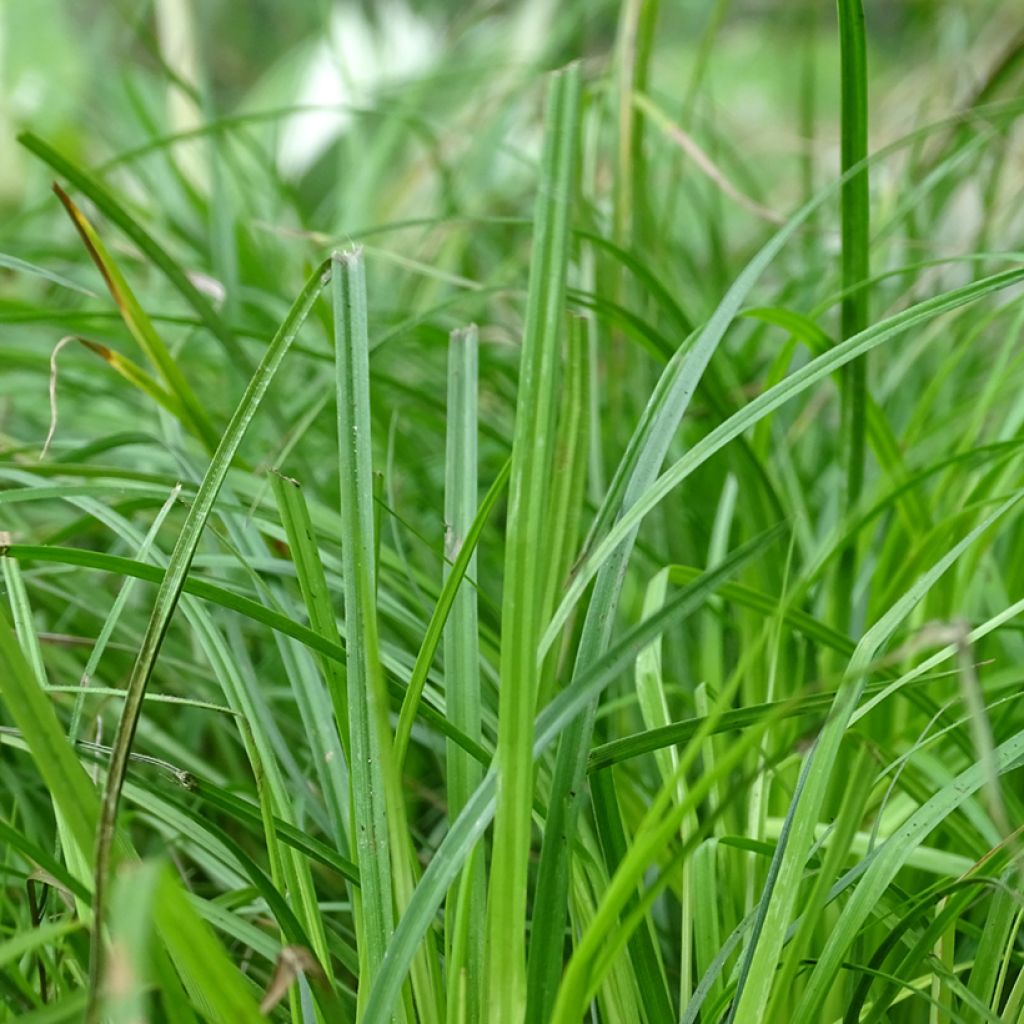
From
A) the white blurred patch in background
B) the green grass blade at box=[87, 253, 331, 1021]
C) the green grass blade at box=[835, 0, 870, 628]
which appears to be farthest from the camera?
the white blurred patch in background

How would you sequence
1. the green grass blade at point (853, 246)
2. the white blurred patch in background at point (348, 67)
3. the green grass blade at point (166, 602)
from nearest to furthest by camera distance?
the green grass blade at point (166, 602) → the green grass blade at point (853, 246) → the white blurred patch in background at point (348, 67)

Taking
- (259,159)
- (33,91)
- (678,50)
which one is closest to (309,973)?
(259,159)

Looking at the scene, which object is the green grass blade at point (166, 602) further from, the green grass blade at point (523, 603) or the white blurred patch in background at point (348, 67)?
the white blurred patch in background at point (348, 67)

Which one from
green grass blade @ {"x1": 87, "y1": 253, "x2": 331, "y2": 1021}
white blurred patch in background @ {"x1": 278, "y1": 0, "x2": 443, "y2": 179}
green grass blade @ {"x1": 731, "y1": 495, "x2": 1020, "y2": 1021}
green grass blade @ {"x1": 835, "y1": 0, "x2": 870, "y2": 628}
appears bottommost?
green grass blade @ {"x1": 731, "y1": 495, "x2": 1020, "y2": 1021}

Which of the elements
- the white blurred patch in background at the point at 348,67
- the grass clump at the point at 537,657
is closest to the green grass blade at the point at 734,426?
the grass clump at the point at 537,657

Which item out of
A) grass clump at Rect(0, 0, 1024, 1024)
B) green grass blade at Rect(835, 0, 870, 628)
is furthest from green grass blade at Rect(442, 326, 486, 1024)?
green grass blade at Rect(835, 0, 870, 628)

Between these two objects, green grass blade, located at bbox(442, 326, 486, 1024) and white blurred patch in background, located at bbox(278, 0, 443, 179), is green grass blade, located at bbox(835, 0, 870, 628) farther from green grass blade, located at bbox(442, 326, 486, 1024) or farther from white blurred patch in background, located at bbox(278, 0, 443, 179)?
white blurred patch in background, located at bbox(278, 0, 443, 179)

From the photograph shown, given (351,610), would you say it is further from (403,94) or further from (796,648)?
(403,94)

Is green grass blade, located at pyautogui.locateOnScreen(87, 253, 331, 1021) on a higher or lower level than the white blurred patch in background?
lower
